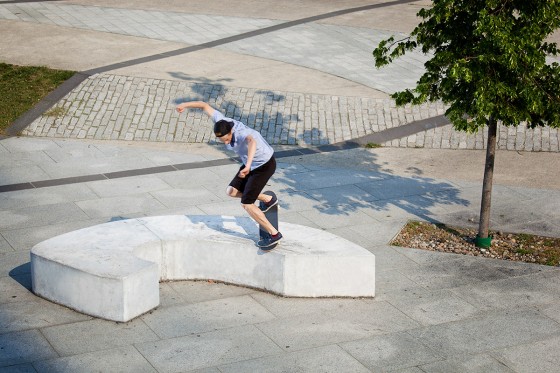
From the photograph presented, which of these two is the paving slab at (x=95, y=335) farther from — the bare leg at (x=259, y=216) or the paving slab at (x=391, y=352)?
the paving slab at (x=391, y=352)

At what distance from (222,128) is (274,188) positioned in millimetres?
4584

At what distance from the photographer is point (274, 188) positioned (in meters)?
15.1

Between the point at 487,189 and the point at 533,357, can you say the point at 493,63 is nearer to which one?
the point at 487,189

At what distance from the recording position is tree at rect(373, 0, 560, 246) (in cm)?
1156

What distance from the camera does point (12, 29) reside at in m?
23.1

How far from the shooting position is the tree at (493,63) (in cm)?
1156

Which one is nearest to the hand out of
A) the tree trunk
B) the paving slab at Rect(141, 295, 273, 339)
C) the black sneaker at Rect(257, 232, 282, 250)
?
the black sneaker at Rect(257, 232, 282, 250)

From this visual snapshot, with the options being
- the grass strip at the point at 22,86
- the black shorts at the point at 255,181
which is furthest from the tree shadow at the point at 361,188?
the grass strip at the point at 22,86

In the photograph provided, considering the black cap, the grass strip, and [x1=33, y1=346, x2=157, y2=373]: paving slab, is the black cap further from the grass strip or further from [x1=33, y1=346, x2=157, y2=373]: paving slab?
the grass strip

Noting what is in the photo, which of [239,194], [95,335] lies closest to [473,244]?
[239,194]

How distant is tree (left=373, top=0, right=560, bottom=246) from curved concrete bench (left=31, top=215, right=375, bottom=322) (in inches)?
102

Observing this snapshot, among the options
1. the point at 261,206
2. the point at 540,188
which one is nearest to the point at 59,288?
the point at 261,206

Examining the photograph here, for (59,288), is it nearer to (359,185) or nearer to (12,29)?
(359,185)

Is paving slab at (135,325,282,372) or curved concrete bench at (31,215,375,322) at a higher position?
curved concrete bench at (31,215,375,322)
